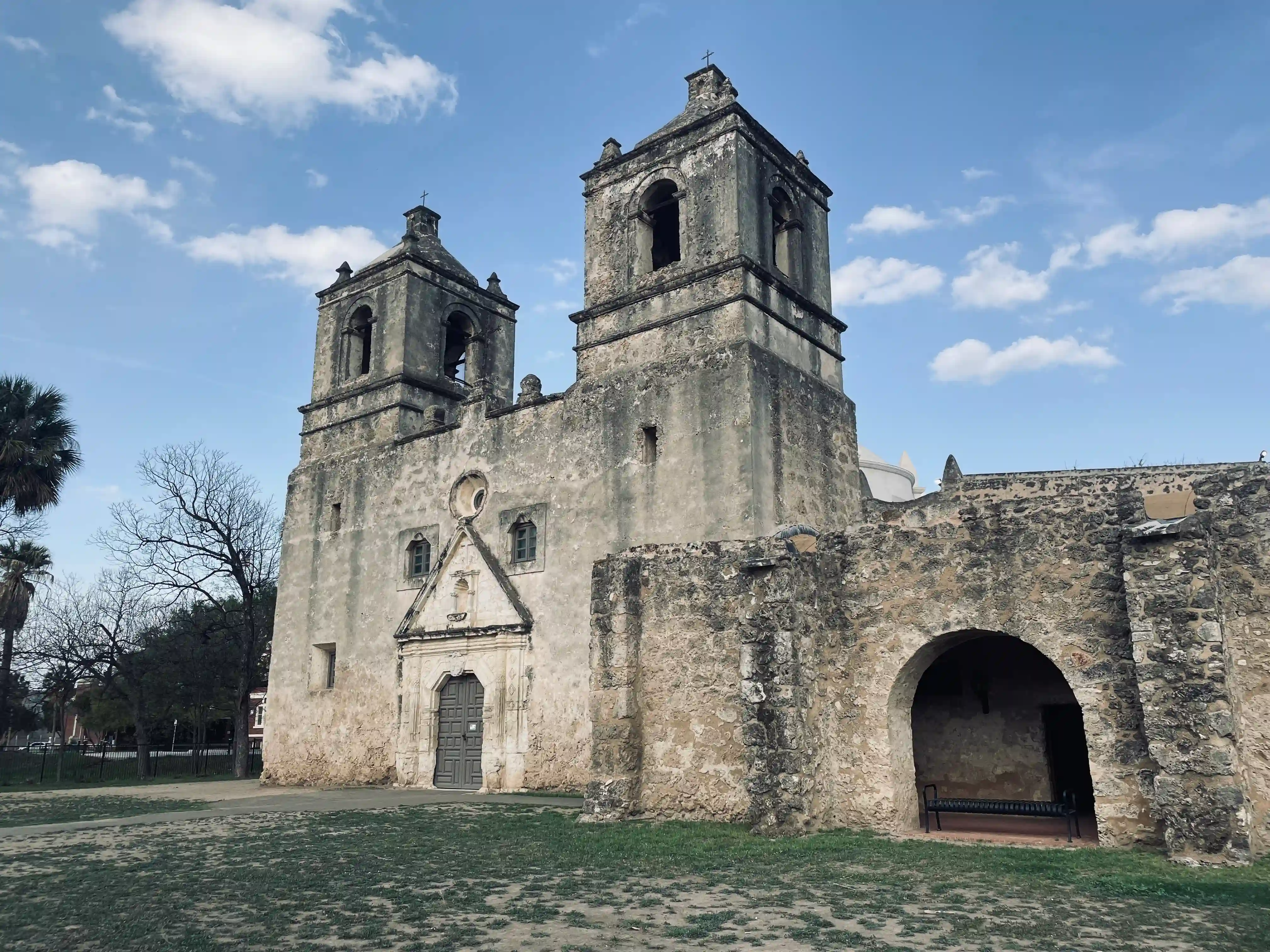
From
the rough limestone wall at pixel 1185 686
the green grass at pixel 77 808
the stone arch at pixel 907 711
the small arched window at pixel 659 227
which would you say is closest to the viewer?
the rough limestone wall at pixel 1185 686

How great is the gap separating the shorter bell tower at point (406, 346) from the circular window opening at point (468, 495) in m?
1.63

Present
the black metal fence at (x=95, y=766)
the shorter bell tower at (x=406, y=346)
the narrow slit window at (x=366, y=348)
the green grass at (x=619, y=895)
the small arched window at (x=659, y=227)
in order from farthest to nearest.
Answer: the black metal fence at (x=95, y=766) → the narrow slit window at (x=366, y=348) → the shorter bell tower at (x=406, y=346) → the small arched window at (x=659, y=227) → the green grass at (x=619, y=895)

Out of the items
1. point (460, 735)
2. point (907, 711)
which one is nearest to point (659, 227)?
point (460, 735)

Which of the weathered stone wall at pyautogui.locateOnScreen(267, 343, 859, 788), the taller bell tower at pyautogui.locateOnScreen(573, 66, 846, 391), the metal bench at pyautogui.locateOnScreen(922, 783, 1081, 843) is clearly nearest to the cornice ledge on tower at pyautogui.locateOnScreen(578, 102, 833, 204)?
the taller bell tower at pyautogui.locateOnScreen(573, 66, 846, 391)

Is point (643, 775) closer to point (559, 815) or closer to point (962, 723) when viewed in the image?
point (559, 815)

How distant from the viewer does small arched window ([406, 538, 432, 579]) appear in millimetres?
20219

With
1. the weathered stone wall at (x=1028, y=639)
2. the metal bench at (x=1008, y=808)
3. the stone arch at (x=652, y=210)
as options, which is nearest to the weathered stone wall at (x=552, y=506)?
the stone arch at (x=652, y=210)

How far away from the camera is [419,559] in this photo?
67.1 feet

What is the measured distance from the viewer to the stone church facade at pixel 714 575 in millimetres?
8602

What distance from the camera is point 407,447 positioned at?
69.8ft

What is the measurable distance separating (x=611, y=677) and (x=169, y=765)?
24.2 metres

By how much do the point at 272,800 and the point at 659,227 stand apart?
43.4 ft

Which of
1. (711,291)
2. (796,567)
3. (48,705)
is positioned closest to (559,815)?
(796,567)

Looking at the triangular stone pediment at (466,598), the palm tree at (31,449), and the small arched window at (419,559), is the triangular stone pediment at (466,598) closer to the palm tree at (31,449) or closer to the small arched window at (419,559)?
the small arched window at (419,559)
